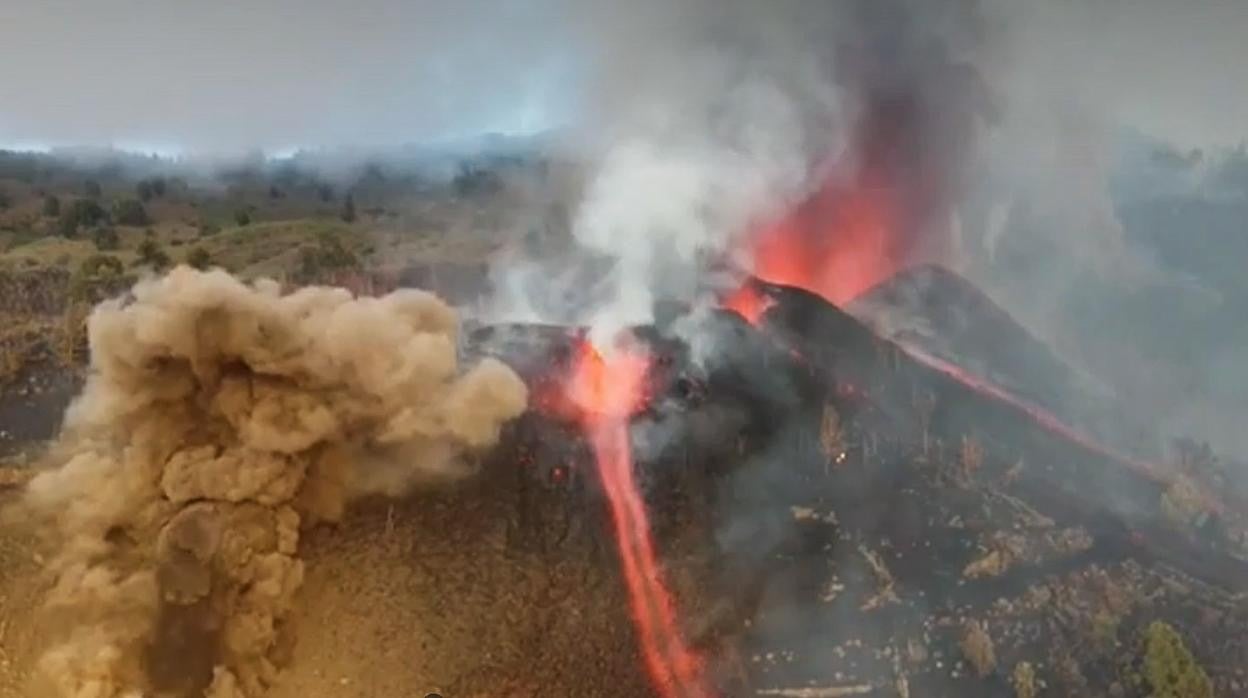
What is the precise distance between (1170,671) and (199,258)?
1080 centimetres

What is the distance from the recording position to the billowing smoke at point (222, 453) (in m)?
10.5

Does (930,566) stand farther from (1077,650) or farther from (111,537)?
(111,537)

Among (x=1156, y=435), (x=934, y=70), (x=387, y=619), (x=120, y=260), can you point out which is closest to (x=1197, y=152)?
(x=934, y=70)

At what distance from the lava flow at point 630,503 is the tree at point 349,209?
3291 mm

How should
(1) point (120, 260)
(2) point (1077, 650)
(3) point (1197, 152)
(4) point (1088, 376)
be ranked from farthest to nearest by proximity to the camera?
(3) point (1197, 152), (4) point (1088, 376), (1) point (120, 260), (2) point (1077, 650)

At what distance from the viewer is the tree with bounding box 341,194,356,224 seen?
14.0 metres

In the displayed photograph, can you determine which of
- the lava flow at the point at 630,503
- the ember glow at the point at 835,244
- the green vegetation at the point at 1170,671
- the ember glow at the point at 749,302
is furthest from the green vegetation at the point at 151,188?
the green vegetation at the point at 1170,671

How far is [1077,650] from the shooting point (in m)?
11.5

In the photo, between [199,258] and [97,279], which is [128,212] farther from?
[97,279]

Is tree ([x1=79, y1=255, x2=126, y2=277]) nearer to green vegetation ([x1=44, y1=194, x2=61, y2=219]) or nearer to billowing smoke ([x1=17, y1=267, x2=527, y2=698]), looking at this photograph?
billowing smoke ([x1=17, y1=267, x2=527, y2=698])

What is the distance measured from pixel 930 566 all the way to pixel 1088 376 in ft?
18.6

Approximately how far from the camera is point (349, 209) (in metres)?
14.1

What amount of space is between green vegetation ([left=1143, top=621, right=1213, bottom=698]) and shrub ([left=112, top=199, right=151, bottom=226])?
37.5 feet

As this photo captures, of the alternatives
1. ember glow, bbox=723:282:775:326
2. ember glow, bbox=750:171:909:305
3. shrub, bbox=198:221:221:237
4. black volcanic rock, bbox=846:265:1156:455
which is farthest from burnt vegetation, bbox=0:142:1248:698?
ember glow, bbox=750:171:909:305
